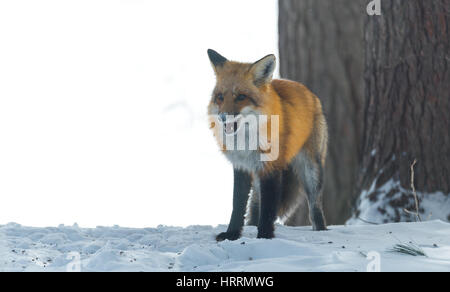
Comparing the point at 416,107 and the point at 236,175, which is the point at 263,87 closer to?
the point at 236,175

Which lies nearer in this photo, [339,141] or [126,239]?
[126,239]

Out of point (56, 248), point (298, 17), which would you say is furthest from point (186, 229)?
point (298, 17)

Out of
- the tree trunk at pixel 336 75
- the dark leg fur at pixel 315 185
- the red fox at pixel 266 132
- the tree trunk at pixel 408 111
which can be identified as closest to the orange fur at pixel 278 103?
the red fox at pixel 266 132

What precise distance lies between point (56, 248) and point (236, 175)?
156cm

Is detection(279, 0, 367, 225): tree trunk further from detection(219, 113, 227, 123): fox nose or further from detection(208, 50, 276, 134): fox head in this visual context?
detection(219, 113, 227, 123): fox nose

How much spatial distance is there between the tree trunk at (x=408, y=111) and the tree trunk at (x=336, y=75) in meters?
0.51

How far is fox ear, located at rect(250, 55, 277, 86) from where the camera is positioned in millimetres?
4352

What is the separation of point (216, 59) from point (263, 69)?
43 centimetres

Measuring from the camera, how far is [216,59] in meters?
4.59

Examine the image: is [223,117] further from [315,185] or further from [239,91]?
[315,185]

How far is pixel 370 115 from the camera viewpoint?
235 inches

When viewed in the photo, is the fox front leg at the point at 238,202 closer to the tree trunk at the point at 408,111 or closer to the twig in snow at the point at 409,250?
the twig in snow at the point at 409,250

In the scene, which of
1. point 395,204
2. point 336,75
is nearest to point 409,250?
point 395,204

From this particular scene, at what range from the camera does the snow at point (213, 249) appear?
3.45m
